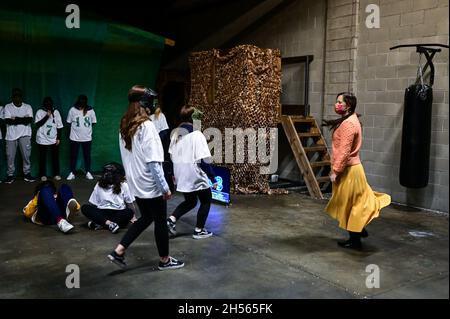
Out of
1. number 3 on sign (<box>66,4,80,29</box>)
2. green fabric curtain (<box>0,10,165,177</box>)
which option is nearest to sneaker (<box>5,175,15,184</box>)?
green fabric curtain (<box>0,10,165,177</box>)

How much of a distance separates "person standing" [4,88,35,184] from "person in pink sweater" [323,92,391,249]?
5.43m

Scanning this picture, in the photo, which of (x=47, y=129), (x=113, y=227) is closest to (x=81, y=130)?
(x=47, y=129)

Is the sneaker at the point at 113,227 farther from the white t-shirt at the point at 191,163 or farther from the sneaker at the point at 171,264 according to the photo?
the sneaker at the point at 171,264

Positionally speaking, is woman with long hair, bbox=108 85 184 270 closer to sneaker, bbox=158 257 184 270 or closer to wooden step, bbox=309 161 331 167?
sneaker, bbox=158 257 184 270

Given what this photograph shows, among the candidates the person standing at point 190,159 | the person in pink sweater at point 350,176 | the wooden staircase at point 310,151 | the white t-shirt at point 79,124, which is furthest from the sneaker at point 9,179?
the person in pink sweater at point 350,176

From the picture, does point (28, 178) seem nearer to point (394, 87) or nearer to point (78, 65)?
point (78, 65)

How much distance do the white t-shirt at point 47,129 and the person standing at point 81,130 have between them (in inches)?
9.4

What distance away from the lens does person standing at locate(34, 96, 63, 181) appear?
764 centimetres

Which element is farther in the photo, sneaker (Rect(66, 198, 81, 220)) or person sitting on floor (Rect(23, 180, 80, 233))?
sneaker (Rect(66, 198, 81, 220))

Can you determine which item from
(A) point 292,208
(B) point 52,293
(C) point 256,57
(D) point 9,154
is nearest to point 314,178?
(A) point 292,208

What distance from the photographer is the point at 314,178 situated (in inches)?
272

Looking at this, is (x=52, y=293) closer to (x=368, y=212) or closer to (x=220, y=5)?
(x=368, y=212)

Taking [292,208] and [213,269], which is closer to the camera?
[213,269]

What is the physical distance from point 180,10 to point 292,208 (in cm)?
618
